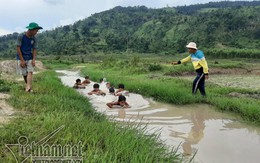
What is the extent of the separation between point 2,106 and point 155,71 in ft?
54.3

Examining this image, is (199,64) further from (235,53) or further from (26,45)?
(235,53)

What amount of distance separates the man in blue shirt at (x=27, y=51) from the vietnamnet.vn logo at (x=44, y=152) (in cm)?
401

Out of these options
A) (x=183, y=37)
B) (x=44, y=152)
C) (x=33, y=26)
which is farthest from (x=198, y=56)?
(x=183, y=37)

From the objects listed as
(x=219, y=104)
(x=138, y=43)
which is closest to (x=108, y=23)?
(x=138, y=43)

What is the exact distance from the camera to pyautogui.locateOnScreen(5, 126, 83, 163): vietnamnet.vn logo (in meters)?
3.05

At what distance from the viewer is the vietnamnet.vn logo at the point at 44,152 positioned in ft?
10.0

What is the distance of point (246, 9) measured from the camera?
91.8 m

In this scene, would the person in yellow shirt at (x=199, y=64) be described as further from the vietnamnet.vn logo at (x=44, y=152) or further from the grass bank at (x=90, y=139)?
the vietnamnet.vn logo at (x=44, y=152)

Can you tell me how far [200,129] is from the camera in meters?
6.18

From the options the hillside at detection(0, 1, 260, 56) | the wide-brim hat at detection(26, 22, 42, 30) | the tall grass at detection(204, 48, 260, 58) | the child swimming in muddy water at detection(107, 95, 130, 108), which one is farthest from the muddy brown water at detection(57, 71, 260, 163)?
the hillside at detection(0, 1, 260, 56)

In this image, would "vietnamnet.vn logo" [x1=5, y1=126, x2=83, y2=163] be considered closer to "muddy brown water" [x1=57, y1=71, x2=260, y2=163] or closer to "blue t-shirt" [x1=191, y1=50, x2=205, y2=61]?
"muddy brown water" [x1=57, y1=71, x2=260, y2=163]

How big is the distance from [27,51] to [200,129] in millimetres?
4560

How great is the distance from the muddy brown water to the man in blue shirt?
2.13m

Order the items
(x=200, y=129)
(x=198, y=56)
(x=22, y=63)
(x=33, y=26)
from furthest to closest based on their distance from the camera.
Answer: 1. (x=198, y=56)
2. (x=22, y=63)
3. (x=33, y=26)
4. (x=200, y=129)
